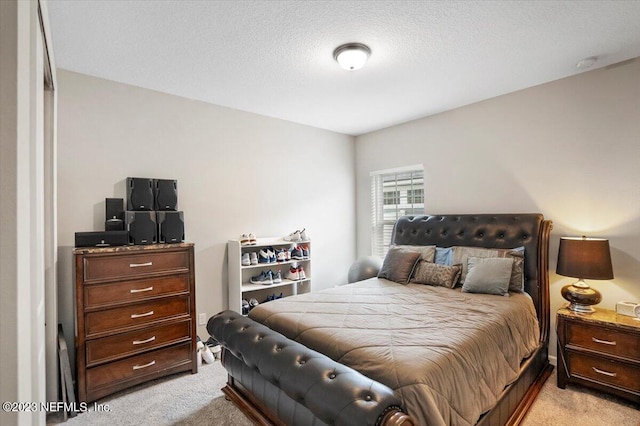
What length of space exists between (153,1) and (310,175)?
2681 mm

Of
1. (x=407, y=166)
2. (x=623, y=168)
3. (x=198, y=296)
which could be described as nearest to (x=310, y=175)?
(x=407, y=166)

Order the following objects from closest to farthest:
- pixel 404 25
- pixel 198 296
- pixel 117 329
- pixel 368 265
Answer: pixel 404 25 < pixel 117 329 < pixel 198 296 < pixel 368 265

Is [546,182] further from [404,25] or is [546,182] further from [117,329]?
[117,329]

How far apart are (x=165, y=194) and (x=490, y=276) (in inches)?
117

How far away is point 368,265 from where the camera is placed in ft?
12.3

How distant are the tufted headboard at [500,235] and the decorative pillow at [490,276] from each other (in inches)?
11.5

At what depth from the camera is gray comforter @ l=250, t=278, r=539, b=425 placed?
1380 mm

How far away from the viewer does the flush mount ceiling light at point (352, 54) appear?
7.20 feet

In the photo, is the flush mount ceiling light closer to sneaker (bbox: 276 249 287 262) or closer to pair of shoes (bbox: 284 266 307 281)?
sneaker (bbox: 276 249 287 262)

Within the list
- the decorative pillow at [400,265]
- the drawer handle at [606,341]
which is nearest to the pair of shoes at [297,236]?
the decorative pillow at [400,265]

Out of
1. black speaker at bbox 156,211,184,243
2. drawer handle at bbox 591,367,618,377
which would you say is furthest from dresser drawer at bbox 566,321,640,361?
black speaker at bbox 156,211,184,243

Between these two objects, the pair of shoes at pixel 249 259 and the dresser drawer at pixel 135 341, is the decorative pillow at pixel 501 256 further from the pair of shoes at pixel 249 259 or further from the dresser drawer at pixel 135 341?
the dresser drawer at pixel 135 341

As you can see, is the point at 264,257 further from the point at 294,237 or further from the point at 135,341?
the point at 135,341

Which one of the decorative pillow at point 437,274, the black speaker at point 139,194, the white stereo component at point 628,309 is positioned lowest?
the white stereo component at point 628,309
